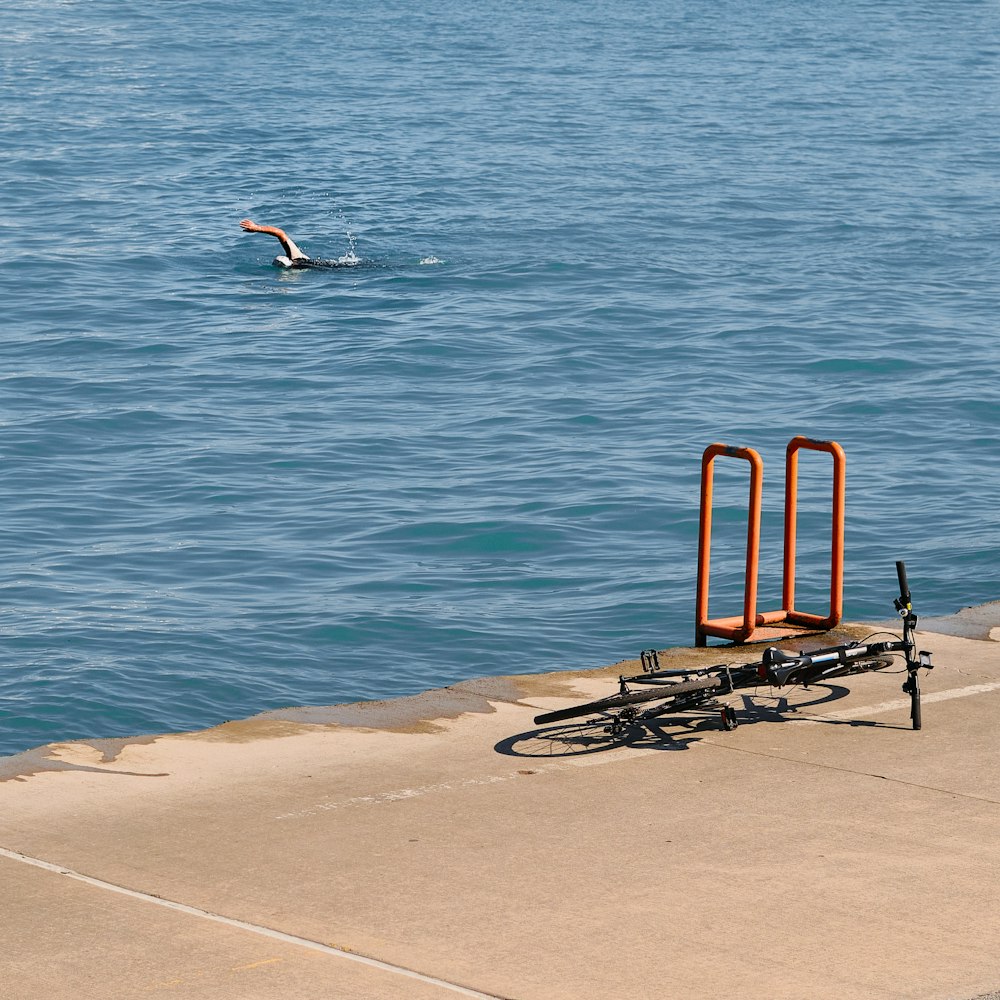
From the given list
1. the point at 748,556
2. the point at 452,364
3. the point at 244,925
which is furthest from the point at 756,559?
the point at 452,364

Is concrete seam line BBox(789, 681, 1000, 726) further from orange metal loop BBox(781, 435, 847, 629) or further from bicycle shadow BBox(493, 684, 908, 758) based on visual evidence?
orange metal loop BBox(781, 435, 847, 629)

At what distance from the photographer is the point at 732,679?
762 centimetres

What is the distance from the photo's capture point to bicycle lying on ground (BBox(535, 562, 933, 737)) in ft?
23.9

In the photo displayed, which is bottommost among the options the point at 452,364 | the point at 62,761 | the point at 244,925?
the point at 244,925

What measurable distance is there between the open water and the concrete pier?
3.01m

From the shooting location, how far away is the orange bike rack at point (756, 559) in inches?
352

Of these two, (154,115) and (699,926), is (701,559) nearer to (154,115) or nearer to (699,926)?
(699,926)

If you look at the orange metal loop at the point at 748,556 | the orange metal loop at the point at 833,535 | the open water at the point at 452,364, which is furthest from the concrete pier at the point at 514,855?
the open water at the point at 452,364

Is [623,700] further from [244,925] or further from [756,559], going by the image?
[244,925]

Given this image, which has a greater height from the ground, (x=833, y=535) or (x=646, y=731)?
(x=833, y=535)

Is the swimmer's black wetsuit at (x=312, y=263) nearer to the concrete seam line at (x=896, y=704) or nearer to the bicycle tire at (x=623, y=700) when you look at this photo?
the concrete seam line at (x=896, y=704)

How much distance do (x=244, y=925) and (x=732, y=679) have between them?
113 inches

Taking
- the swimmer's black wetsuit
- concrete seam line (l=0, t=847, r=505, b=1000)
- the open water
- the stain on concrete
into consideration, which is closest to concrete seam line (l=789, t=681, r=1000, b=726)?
the stain on concrete

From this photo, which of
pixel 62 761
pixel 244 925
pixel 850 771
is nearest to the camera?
pixel 244 925
